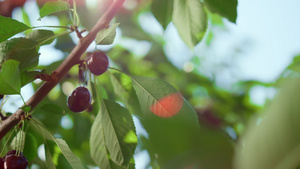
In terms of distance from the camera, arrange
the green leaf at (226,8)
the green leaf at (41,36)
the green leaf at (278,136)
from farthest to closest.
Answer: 1. the green leaf at (226,8)
2. the green leaf at (41,36)
3. the green leaf at (278,136)

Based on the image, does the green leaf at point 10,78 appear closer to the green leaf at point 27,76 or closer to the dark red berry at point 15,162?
the green leaf at point 27,76

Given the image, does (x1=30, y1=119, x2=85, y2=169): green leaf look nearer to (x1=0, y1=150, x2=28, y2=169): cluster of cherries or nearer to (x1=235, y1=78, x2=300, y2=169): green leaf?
(x1=0, y1=150, x2=28, y2=169): cluster of cherries

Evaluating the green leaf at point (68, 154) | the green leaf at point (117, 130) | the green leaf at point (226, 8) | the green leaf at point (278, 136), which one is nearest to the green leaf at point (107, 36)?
the green leaf at point (117, 130)

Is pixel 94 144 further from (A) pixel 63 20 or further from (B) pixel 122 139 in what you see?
(A) pixel 63 20

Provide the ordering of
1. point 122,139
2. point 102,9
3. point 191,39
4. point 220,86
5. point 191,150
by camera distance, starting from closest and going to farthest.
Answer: point 191,150 < point 122,139 < point 191,39 < point 102,9 < point 220,86

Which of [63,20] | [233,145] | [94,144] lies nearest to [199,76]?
[63,20]

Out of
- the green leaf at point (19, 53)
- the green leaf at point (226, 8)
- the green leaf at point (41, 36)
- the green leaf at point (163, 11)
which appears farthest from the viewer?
the green leaf at point (163, 11)

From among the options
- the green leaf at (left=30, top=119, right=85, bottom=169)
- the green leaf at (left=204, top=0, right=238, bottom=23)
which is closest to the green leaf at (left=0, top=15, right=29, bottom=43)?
the green leaf at (left=30, top=119, right=85, bottom=169)
